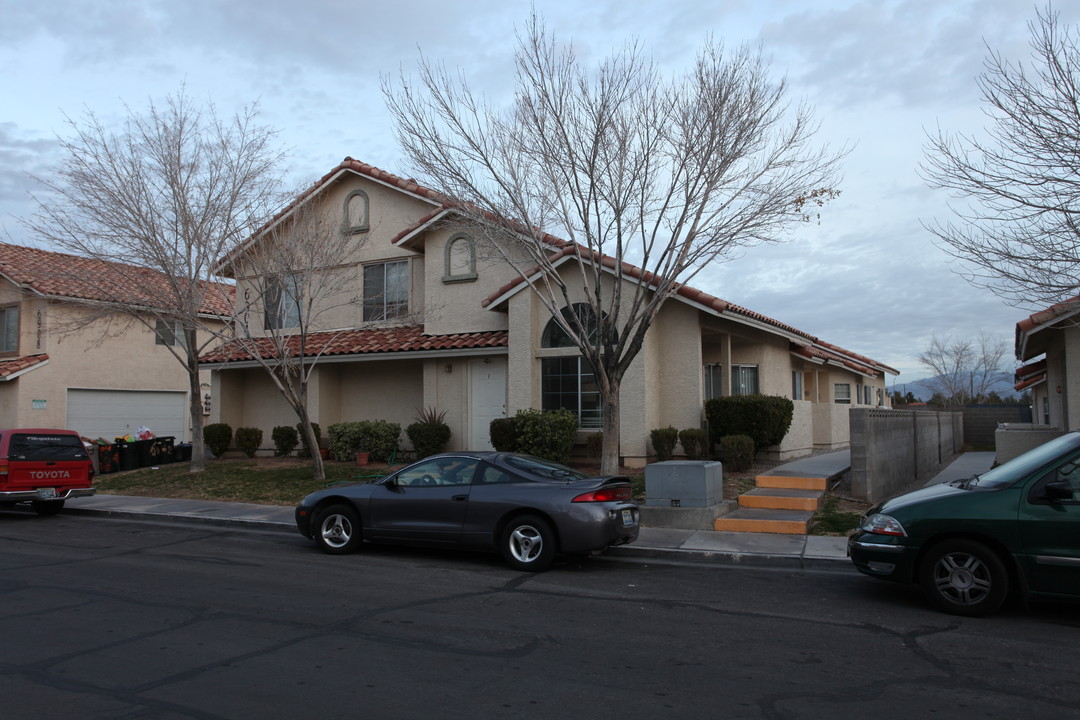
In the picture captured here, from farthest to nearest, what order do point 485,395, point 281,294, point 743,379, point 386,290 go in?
point 386,290
point 743,379
point 281,294
point 485,395

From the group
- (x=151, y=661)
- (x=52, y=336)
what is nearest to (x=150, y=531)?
(x=151, y=661)

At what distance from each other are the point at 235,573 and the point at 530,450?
25.0ft

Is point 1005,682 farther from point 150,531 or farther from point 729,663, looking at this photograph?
point 150,531

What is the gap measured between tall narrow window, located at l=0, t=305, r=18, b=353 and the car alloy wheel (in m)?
20.3

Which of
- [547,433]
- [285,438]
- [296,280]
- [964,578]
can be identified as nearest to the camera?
[964,578]

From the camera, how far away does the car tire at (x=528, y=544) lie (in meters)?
8.99

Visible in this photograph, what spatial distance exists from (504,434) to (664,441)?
10.6ft

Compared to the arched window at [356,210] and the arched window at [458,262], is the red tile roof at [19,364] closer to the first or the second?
the arched window at [356,210]

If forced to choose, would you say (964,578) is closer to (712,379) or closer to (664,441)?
(664,441)

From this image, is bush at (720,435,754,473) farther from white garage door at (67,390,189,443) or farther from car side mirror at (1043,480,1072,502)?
white garage door at (67,390,189,443)

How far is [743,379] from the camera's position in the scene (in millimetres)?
19406

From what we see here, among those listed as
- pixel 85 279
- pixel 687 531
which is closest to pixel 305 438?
pixel 85 279

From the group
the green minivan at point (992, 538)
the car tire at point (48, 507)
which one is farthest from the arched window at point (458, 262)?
the green minivan at point (992, 538)

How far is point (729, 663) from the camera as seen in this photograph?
5668 mm
